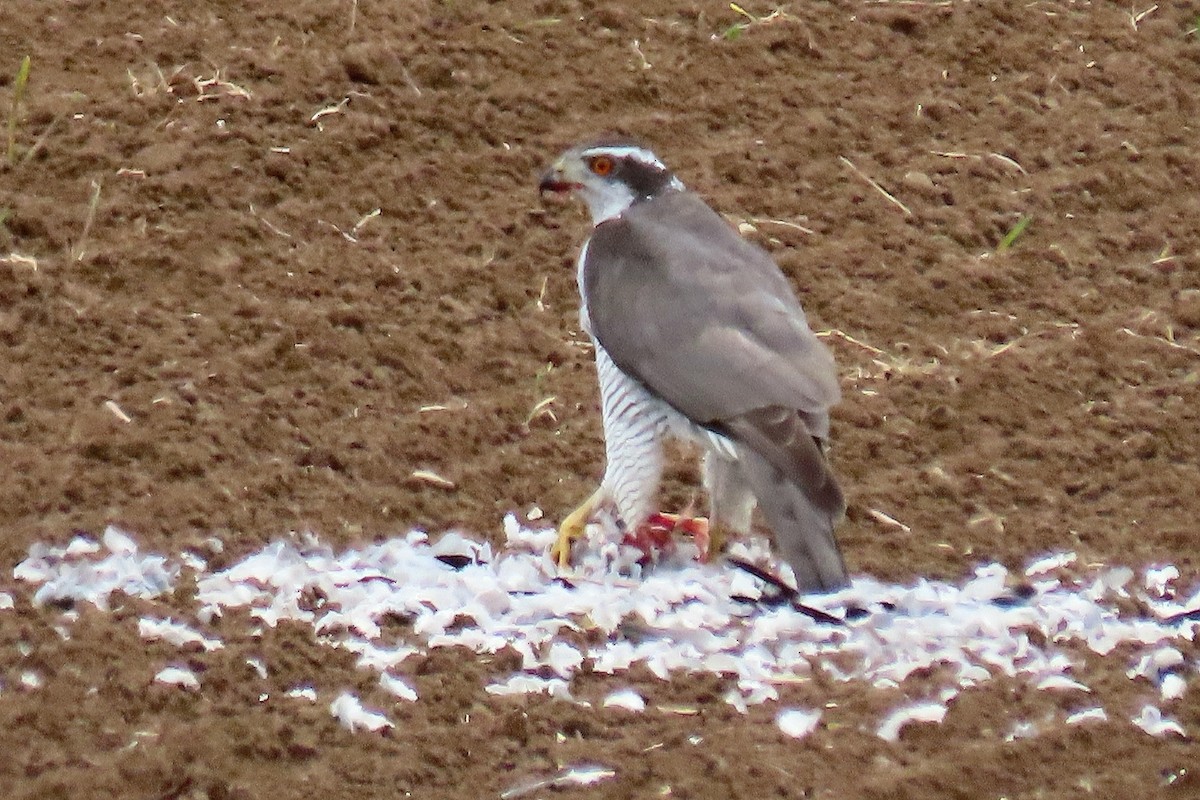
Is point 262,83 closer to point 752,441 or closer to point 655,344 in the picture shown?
point 655,344

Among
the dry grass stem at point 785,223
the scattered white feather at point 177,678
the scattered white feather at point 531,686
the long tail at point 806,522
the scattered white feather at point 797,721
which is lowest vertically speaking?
the scattered white feather at point 177,678

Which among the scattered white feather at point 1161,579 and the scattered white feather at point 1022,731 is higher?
the scattered white feather at point 1161,579

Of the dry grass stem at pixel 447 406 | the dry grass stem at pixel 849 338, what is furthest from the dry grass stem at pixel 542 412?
the dry grass stem at pixel 849 338

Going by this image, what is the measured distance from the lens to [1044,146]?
6449mm

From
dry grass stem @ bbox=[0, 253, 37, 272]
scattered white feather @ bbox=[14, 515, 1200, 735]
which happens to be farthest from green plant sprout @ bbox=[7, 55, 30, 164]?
scattered white feather @ bbox=[14, 515, 1200, 735]

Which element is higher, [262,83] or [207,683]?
[262,83]

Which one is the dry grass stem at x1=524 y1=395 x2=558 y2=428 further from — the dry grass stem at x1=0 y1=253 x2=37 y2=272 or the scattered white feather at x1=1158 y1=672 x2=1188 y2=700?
the scattered white feather at x1=1158 y1=672 x2=1188 y2=700

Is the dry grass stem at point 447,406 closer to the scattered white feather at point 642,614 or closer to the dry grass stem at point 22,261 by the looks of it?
the scattered white feather at point 642,614

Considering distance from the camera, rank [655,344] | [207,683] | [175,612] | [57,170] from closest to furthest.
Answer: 1. [207,683]
2. [175,612]
3. [655,344]
4. [57,170]

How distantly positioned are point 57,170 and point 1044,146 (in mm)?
3192

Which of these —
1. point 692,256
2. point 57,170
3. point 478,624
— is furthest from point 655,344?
point 57,170

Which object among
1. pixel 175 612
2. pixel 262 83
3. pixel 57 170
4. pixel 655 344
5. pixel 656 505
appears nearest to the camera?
pixel 175 612

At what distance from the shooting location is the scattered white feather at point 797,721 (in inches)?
148

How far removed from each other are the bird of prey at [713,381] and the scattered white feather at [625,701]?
0.50 meters
